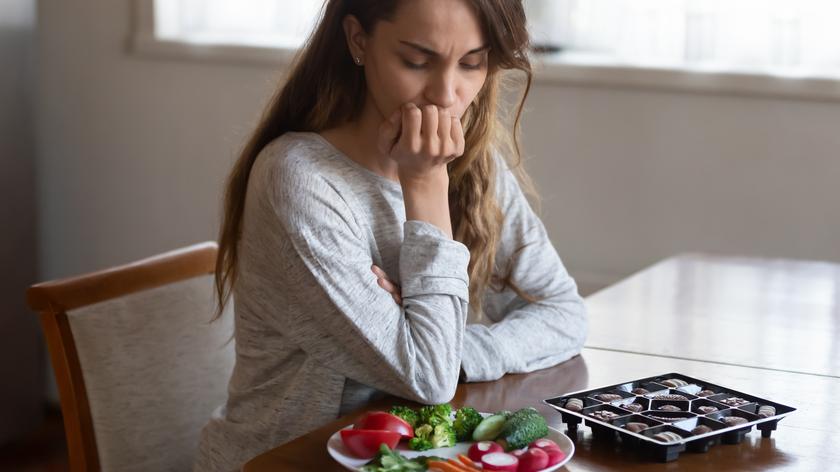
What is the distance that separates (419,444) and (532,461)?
118 mm

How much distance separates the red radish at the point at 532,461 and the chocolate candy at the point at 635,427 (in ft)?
0.44

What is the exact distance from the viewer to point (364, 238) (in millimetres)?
1399

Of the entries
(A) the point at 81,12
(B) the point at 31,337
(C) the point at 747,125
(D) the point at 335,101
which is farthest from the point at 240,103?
(D) the point at 335,101

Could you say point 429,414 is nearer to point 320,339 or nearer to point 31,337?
point 320,339

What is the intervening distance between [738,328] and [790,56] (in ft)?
4.04

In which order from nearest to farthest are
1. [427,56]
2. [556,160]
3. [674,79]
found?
1. [427,56]
2. [674,79]
3. [556,160]

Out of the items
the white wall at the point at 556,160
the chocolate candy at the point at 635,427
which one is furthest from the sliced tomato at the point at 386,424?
the white wall at the point at 556,160

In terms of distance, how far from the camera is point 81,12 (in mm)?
3352

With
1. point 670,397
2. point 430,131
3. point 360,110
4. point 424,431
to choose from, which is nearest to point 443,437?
point 424,431

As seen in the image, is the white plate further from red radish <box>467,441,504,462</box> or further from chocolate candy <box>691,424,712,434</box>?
chocolate candy <box>691,424,712,434</box>

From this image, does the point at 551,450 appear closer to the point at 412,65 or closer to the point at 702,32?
the point at 412,65

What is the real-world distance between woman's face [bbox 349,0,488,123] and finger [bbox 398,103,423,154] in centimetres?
2

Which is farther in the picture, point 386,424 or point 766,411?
point 766,411

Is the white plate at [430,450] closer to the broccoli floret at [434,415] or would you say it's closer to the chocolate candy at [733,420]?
the broccoli floret at [434,415]
